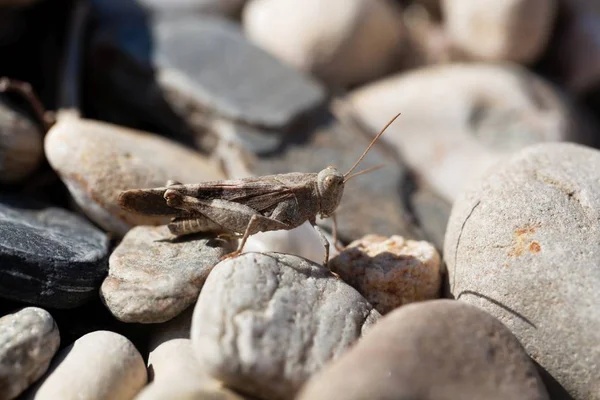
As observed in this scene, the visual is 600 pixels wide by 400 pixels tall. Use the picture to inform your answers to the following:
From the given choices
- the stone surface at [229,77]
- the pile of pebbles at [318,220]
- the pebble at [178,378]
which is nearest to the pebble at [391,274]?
the pile of pebbles at [318,220]

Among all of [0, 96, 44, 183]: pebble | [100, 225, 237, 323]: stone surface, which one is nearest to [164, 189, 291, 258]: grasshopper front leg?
[100, 225, 237, 323]: stone surface

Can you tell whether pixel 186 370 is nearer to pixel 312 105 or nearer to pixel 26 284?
pixel 26 284

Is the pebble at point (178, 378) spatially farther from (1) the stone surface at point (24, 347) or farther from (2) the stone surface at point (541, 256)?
(2) the stone surface at point (541, 256)

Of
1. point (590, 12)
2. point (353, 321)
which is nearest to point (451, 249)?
point (353, 321)

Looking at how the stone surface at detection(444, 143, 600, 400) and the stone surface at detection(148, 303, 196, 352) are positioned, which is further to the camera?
the stone surface at detection(148, 303, 196, 352)

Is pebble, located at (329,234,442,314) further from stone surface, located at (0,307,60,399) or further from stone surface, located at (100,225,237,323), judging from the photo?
stone surface, located at (0,307,60,399)

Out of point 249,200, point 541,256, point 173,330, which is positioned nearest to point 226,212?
point 249,200

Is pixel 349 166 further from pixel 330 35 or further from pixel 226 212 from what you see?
pixel 226 212
